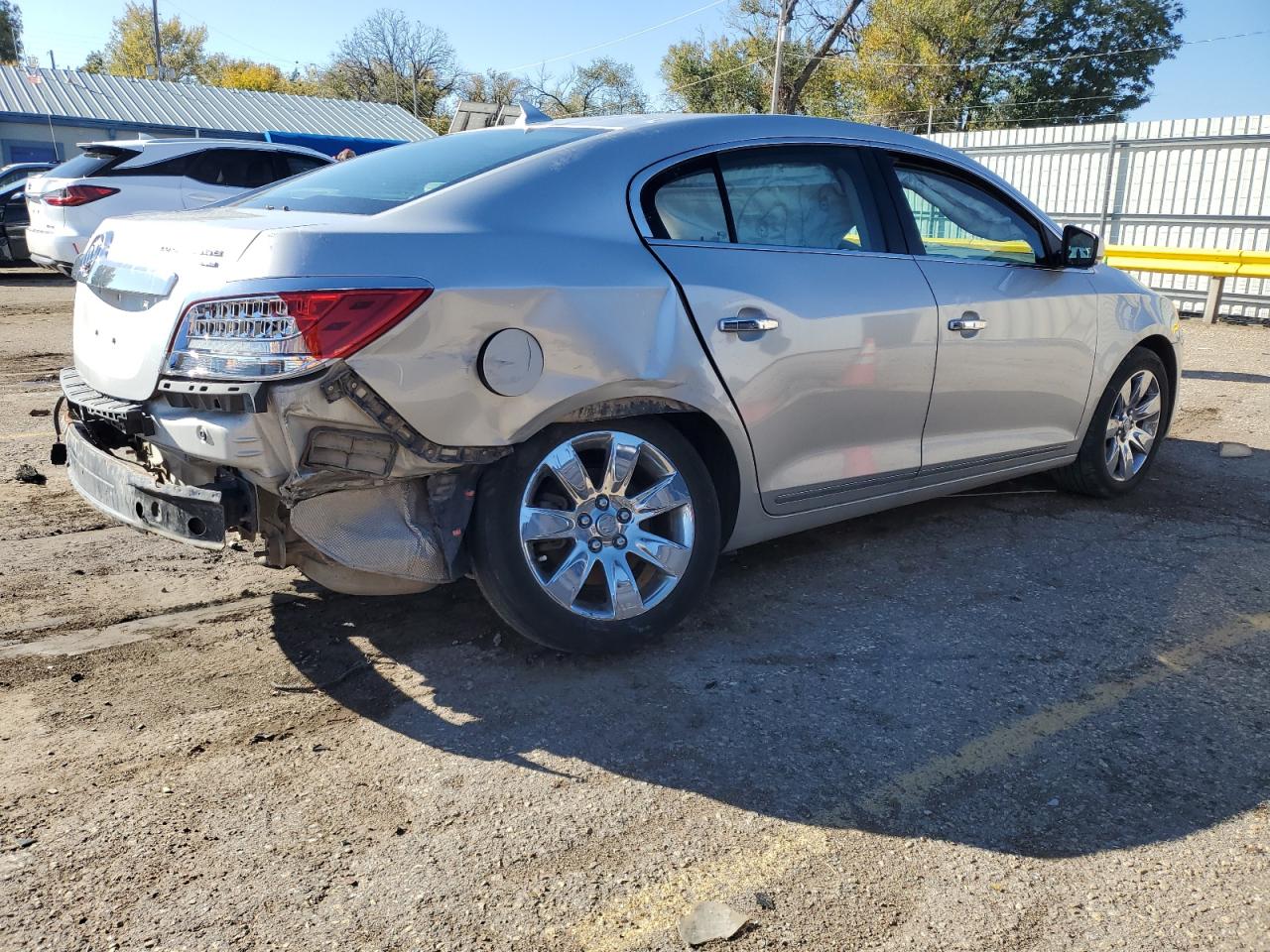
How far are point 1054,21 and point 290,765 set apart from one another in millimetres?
52214

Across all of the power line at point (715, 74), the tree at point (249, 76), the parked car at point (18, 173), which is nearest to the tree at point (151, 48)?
the tree at point (249, 76)

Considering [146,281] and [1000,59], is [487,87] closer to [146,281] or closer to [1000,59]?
[1000,59]

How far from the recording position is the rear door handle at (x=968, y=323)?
4238 mm

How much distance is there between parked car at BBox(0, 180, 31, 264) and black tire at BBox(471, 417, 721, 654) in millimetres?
16429

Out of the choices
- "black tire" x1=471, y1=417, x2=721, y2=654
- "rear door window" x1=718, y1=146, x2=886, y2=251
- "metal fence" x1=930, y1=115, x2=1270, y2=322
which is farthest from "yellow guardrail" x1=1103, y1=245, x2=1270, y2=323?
"black tire" x1=471, y1=417, x2=721, y2=654

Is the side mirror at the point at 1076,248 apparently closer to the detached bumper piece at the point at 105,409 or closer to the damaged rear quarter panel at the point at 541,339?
the damaged rear quarter panel at the point at 541,339

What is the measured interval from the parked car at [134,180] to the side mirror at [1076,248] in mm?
9504

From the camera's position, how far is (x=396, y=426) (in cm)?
288

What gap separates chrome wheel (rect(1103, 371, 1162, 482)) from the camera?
5.34m

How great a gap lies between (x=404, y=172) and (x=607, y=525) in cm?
137

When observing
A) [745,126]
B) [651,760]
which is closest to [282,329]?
[651,760]

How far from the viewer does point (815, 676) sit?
3.41 m

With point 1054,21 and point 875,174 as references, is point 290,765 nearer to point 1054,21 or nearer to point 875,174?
point 875,174

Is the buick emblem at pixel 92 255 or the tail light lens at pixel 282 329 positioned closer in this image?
the tail light lens at pixel 282 329
